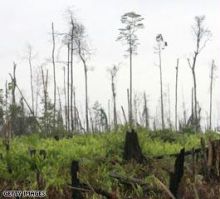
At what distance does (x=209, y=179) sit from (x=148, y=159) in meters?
2.85

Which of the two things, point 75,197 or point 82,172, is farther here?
point 82,172

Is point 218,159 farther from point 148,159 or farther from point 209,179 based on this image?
point 148,159

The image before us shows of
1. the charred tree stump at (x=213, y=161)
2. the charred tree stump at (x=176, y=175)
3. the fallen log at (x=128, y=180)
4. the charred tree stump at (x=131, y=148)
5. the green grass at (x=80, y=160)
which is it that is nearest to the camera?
the charred tree stump at (x=176, y=175)

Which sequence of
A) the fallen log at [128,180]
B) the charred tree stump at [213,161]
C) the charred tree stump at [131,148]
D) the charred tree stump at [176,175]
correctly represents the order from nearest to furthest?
the charred tree stump at [176,175] → the charred tree stump at [213,161] → the fallen log at [128,180] → the charred tree stump at [131,148]

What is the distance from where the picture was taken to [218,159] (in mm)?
5660

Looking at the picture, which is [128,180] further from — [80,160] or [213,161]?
[80,160]

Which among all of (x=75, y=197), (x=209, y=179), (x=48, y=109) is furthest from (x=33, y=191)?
(x=48, y=109)

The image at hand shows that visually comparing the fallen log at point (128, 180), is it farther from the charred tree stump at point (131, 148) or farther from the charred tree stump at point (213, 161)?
the charred tree stump at point (131, 148)

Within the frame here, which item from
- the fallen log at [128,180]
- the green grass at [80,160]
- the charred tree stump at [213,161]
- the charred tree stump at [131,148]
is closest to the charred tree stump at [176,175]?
the charred tree stump at [213,161]

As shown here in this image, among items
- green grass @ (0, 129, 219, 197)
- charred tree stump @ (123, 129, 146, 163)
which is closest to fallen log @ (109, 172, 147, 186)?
green grass @ (0, 129, 219, 197)

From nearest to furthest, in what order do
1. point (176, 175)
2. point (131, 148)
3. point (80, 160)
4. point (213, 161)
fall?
point (176, 175)
point (213, 161)
point (80, 160)
point (131, 148)

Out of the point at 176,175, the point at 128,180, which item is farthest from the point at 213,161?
the point at 176,175

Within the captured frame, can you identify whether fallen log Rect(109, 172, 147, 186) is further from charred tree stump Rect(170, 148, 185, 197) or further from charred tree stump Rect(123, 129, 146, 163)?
charred tree stump Rect(123, 129, 146, 163)

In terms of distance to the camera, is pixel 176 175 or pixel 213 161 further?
pixel 213 161
